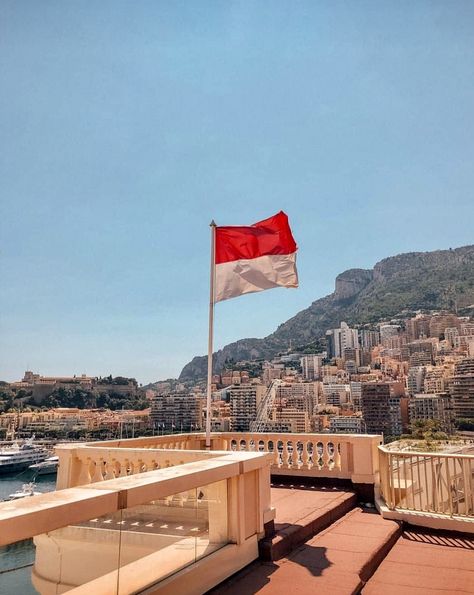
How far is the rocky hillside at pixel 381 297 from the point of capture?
134125 millimetres

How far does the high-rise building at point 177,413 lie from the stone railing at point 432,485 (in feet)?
322

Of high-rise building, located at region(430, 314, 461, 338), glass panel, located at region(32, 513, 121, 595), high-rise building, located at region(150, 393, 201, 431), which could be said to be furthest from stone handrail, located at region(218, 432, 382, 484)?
high-rise building, located at region(430, 314, 461, 338)

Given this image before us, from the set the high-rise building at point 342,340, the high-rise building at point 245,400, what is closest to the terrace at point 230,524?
the high-rise building at point 245,400

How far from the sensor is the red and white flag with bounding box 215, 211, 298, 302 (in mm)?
7070

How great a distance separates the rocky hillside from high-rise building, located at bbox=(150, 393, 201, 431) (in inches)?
2161

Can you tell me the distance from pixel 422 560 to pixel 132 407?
14444cm

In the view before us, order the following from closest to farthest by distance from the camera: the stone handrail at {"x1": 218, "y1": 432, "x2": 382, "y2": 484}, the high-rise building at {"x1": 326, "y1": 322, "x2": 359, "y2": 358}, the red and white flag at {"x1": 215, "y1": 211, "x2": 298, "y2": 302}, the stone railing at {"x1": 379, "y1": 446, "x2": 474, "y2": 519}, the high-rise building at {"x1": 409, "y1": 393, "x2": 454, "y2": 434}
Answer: the stone railing at {"x1": 379, "y1": 446, "x2": 474, "y2": 519}
the red and white flag at {"x1": 215, "y1": 211, "x2": 298, "y2": 302}
the stone handrail at {"x1": 218, "y1": 432, "x2": 382, "y2": 484}
the high-rise building at {"x1": 409, "y1": 393, "x2": 454, "y2": 434}
the high-rise building at {"x1": 326, "y1": 322, "x2": 359, "y2": 358}

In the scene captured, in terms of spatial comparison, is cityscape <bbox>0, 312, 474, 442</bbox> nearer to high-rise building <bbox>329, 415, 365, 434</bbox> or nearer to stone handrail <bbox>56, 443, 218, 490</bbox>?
high-rise building <bbox>329, 415, 365, 434</bbox>

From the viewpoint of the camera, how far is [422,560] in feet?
16.9

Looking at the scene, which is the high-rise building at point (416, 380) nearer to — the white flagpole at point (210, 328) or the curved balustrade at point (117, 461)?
the white flagpole at point (210, 328)

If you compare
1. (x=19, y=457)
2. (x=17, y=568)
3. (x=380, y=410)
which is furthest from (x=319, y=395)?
(x=17, y=568)

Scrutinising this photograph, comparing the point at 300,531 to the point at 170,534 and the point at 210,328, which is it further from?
the point at 210,328

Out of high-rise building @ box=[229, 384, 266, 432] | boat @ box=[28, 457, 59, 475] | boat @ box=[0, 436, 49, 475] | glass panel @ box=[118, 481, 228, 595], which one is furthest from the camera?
high-rise building @ box=[229, 384, 266, 432]

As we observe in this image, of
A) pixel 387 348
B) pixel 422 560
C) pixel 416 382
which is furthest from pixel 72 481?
pixel 387 348
